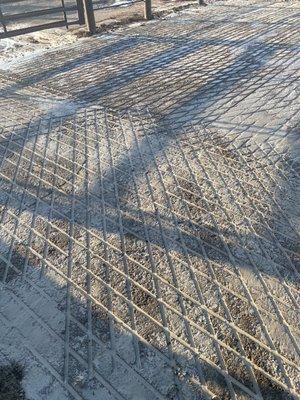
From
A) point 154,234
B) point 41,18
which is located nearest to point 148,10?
point 41,18

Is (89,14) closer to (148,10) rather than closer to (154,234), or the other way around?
(148,10)

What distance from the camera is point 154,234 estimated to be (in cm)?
462

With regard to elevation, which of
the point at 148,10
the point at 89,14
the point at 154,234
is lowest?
the point at 154,234

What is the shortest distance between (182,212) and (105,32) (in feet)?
30.6

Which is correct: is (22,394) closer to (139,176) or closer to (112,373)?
(112,373)

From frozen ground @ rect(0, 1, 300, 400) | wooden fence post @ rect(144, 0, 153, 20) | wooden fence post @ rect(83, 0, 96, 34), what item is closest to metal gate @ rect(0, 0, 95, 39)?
wooden fence post @ rect(83, 0, 96, 34)

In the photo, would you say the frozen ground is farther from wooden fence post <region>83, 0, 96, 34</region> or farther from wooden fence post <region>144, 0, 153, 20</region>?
wooden fence post <region>144, 0, 153, 20</region>

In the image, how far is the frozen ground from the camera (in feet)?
11.0

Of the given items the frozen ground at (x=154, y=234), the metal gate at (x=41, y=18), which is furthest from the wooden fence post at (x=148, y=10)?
the frozen ground at (x=154, y=234)

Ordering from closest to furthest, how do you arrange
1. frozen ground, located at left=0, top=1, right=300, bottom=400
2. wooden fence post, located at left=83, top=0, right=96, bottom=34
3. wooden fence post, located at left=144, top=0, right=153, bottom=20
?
frozen ground, located at left=0, top=1, right=300, bottom=400
wooden fence post, located at left=83, top=0, right=96, bottom=34
wooden fence post, located at left=144, top=0, right=153, bottom=20

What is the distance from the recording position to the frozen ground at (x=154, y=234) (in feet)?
11.0

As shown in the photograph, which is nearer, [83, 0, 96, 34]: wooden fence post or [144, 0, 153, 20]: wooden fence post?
[83, 0, 96, 34]: wooden fence post

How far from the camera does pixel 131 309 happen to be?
3.82m

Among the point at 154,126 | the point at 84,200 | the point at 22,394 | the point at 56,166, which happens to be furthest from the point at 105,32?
the point at 22,394
